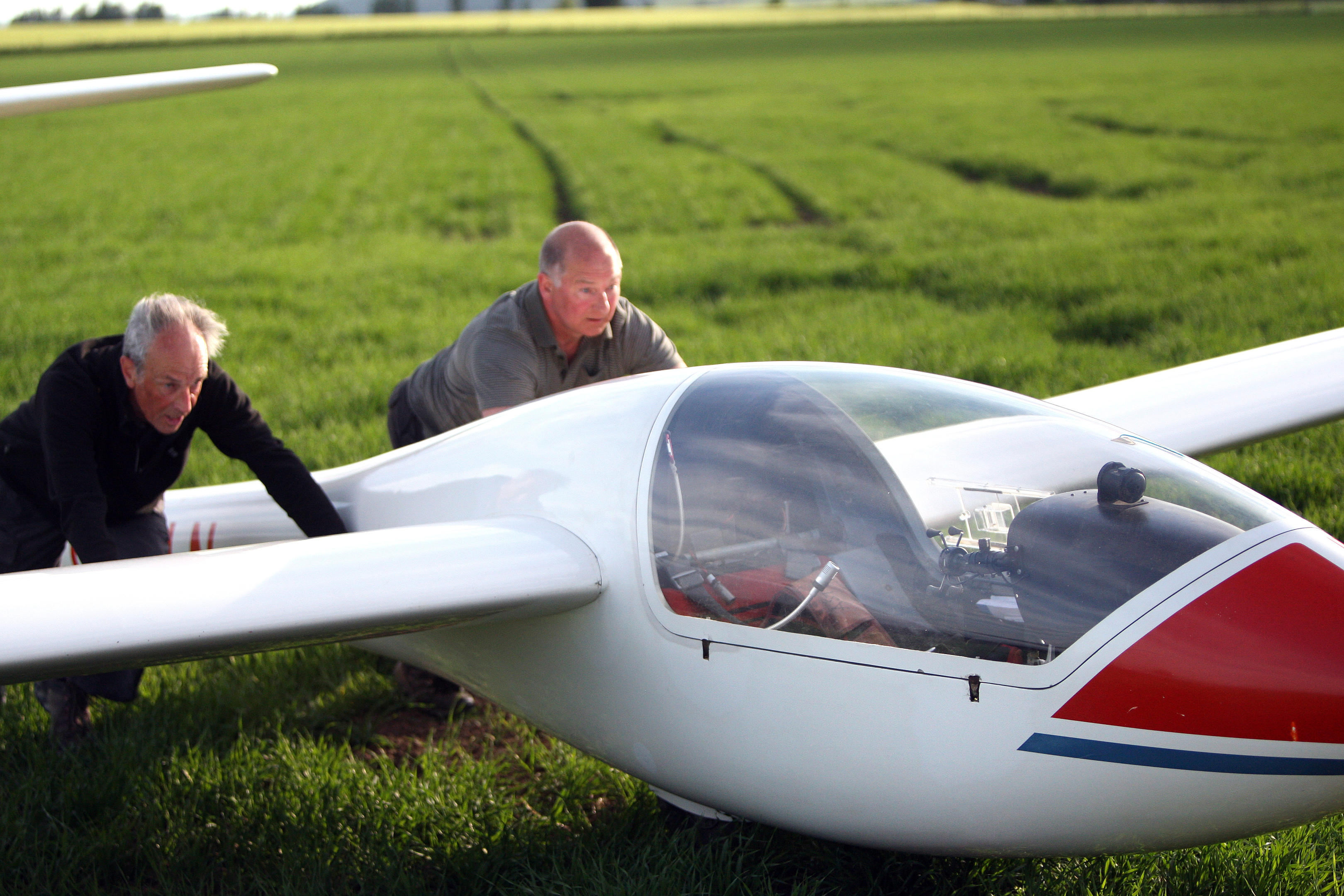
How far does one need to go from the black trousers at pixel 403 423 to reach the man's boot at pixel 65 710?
1710mm

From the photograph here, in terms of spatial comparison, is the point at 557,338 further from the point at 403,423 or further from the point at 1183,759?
the point at 1183,759

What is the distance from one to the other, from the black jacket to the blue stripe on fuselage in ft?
8.17

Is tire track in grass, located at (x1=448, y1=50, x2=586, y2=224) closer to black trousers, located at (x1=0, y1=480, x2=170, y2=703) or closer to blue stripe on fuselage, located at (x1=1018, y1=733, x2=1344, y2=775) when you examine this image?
black trousers, located at (x1=0, y1=480, x2=170, y2=703)

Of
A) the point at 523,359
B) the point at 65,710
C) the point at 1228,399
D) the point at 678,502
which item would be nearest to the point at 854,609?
the point at 678,502

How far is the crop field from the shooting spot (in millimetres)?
2898

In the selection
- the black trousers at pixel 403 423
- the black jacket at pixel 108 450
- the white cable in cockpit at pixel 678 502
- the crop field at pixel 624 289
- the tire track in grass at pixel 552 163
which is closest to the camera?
the white cable in cockpit at pixel 678 502

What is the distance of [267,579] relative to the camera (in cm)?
256

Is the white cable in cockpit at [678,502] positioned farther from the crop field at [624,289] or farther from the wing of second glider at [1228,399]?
the wing of second glider at [1228,399]

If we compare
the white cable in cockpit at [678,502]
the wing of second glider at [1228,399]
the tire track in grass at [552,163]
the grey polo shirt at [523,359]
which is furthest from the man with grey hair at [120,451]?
the tire track in grass at [552,163]

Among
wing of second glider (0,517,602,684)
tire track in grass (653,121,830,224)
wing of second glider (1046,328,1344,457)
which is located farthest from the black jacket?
Result: tire track in grass (653,121,830,224)

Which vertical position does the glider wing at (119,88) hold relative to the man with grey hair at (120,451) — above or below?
above

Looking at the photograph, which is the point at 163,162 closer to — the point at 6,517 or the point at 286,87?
the point at 6,517

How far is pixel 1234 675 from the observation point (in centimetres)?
198

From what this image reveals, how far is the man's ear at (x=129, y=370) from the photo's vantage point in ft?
10.8
